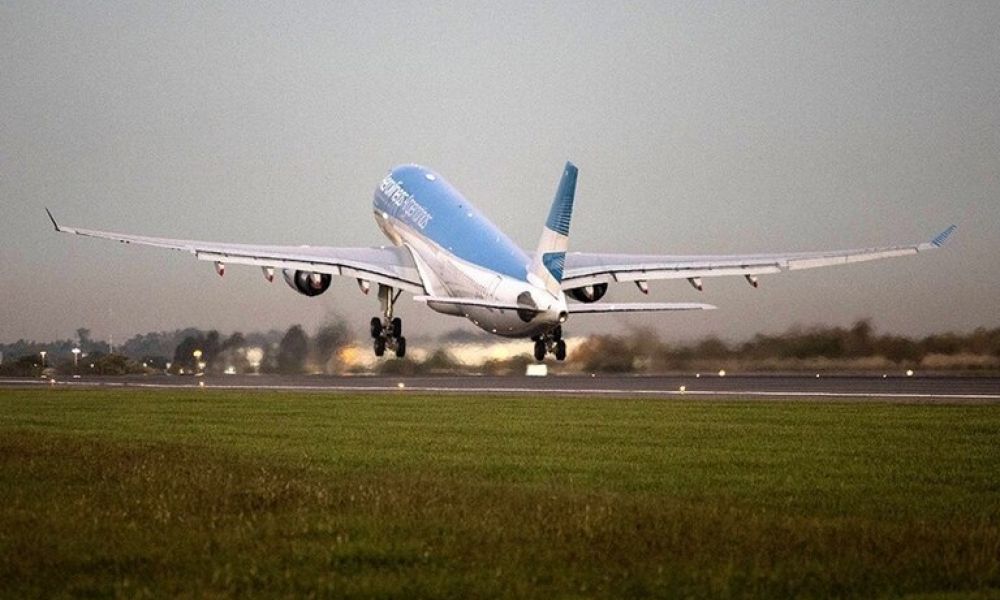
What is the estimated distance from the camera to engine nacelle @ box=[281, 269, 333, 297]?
68250mm

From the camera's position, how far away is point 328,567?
1513 centimetres

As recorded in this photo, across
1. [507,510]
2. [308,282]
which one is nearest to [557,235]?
[308,282]

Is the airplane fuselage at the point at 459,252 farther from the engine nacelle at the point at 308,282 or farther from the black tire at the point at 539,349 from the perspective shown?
the engine nacelle at the point at 308,282

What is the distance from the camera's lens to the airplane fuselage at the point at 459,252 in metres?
56.1

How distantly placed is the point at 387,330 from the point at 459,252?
10043 mm

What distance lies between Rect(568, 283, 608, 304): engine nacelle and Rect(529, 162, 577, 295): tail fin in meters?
11.8

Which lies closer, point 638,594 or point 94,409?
point 638,594

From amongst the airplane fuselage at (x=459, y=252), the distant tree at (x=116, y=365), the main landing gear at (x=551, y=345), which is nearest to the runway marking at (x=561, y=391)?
the main landing gear at (x=551, y=345)

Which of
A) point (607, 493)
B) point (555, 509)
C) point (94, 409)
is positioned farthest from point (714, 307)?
point (555, 509)

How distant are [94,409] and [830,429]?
1140 inches

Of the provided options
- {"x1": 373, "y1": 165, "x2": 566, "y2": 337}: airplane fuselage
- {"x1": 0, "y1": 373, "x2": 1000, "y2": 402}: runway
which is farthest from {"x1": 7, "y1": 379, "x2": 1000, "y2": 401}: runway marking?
{"x1": 373, "y1": 165, "x2": 566, "y2": 337}: airplane fuselage

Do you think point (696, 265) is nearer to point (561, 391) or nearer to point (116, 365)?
point (561, 391)

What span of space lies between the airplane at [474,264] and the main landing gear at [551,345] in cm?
7

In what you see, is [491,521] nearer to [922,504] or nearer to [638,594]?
[638,594]
